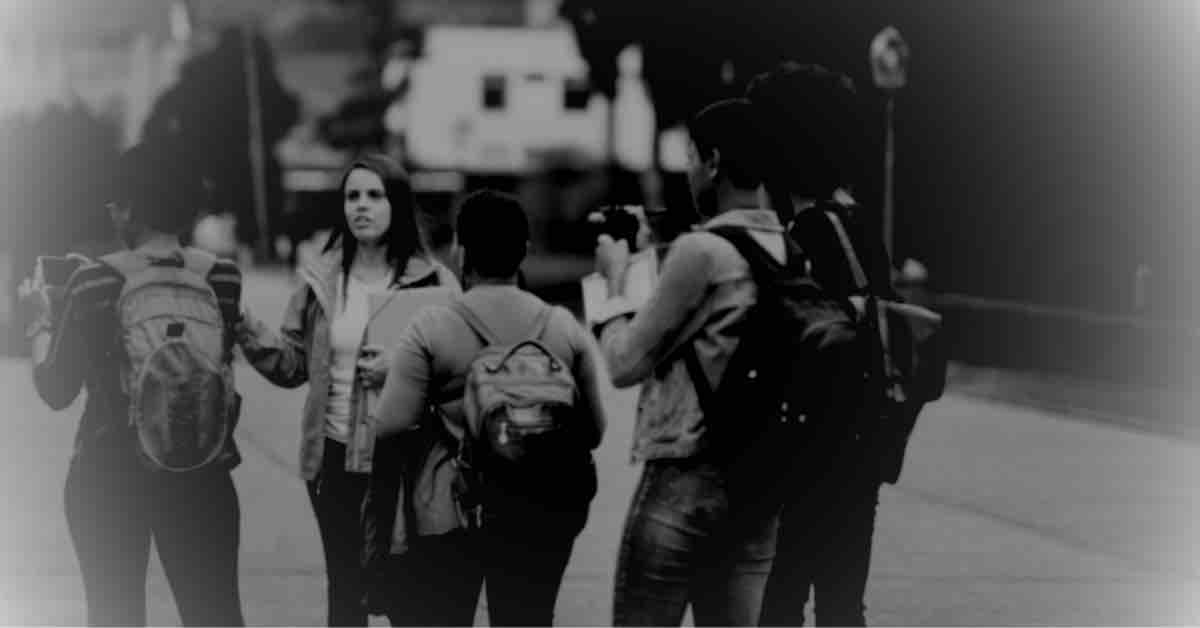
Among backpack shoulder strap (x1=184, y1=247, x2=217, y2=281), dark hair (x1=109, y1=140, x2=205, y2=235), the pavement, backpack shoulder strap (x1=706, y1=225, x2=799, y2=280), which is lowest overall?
the pavement

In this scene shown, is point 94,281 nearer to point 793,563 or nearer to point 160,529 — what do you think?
point 160,529

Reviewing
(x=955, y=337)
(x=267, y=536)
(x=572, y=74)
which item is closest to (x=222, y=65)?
(x=572, y=74)

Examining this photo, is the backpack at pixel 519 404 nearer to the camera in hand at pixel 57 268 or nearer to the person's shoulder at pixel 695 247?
the person's shoulder at pixel 695 247

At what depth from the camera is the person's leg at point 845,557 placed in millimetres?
6793

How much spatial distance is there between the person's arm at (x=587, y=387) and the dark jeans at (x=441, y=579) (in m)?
0.39

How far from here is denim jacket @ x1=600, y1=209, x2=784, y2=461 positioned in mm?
5586

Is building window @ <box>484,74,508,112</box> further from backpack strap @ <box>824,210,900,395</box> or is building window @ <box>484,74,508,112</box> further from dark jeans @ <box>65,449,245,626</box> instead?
dark jeans @ <box>65,449,245,626</box>

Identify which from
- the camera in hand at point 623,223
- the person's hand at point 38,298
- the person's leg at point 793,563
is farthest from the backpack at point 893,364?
the person's hand at point 38,298

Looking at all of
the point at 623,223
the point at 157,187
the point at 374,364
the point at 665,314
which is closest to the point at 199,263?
the point at 157,187

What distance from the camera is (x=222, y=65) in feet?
333

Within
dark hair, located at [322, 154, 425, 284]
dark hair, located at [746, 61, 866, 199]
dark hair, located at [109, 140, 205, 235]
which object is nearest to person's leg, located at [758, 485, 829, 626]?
dark hair, located at [746, 61, 866, 199]

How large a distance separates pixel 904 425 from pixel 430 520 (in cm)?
168

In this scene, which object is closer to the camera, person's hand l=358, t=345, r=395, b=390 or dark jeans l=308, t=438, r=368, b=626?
person's hand l=358, t=345, r=395, b=390

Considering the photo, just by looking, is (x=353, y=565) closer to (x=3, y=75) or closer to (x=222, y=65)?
(x=3, y=75)
